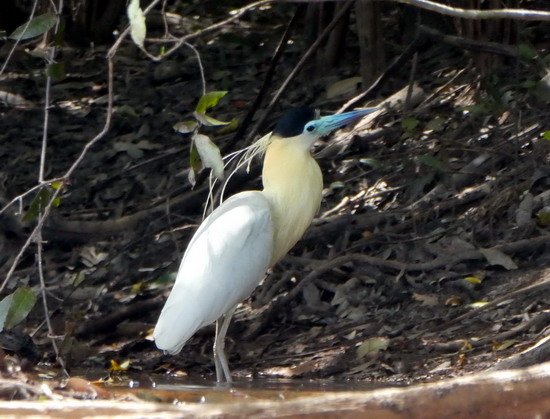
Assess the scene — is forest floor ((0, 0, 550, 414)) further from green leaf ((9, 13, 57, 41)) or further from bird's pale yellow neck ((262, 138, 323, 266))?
green leaf ((9, 13, 57, 41))

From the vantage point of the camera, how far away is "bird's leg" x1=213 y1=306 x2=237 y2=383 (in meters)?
6.36

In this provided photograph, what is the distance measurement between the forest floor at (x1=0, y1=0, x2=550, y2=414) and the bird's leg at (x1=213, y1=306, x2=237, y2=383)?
28cm

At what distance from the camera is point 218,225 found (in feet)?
21.7

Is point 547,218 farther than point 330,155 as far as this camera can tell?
No

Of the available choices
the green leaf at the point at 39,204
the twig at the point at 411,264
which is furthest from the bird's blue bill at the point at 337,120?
the green leaf at the point at 39,204

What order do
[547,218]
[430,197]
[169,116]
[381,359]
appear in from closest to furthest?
1. [381,359]
2. [547,218]
3. [430,197]
4. [169,116]

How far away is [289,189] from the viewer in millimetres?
6883

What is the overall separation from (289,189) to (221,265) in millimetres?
661

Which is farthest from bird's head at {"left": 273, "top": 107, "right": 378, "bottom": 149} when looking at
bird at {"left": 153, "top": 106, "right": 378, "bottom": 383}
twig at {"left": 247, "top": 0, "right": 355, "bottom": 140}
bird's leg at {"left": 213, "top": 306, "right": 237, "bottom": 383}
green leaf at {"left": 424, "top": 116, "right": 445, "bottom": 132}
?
green leaf at {"left": 424, "top": 116, "right": 445, "bottom": 132}

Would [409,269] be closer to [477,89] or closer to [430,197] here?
[430,197]

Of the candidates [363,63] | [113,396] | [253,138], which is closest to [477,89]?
[363,63]

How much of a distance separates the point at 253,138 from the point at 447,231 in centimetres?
188

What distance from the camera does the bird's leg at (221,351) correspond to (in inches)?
Result: 251

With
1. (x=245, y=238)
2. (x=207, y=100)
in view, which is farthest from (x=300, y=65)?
(x=207, y=100)
